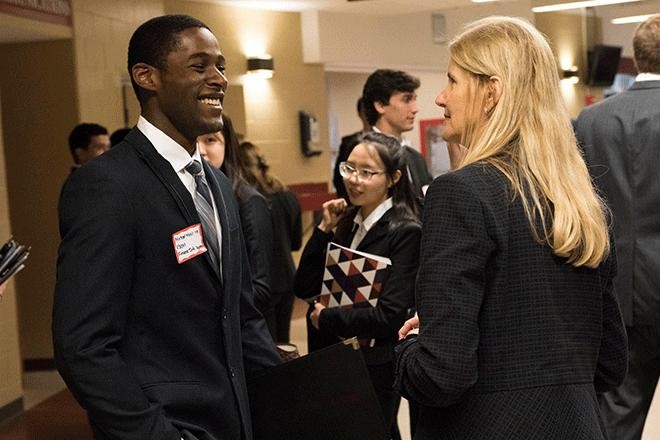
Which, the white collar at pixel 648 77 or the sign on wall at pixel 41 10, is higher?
the sign on wall at pixel 41 10

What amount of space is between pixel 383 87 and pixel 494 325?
135 inches

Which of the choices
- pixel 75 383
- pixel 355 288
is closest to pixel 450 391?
pixel 75 383

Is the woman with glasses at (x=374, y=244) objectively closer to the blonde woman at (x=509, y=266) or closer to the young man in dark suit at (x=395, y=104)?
the young man in dark suit at (x=395, y=104)

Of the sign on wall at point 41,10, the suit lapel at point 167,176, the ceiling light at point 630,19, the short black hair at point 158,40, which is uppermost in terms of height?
the sign on wall at point 41,10

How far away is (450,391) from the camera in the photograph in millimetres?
1840

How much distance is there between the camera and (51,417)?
21.3 feet

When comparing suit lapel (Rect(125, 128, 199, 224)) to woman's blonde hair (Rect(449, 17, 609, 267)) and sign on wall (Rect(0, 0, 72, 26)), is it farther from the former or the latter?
sign on wall (Rect(0, 0, 72, 26))

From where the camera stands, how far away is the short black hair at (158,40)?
214cm

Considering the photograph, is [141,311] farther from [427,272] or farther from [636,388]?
[636,388]

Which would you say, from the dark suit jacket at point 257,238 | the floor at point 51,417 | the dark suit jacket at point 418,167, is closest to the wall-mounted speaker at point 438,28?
the floor at point 51,417

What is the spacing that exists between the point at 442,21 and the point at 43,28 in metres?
6.87

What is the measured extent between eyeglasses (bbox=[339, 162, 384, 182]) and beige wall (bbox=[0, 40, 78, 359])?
4478 mm

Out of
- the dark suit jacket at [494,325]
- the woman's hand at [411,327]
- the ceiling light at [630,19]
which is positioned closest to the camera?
the dark suit jacket at [494,325]

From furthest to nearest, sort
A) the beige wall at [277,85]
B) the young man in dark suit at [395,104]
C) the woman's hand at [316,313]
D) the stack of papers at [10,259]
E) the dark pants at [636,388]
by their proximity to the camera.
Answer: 1. the beige wall at [277,85]
2. the young man in dark suit at [395,104]
3. the dark pants at [636,388]
4. the woman's hand at [316,313]
5. the stack of papers at [10,259]
